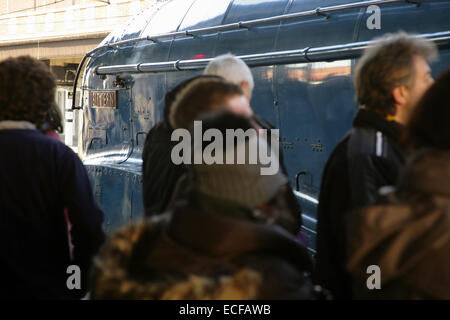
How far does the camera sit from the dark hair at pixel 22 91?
233cm

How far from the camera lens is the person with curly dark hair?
2232 millimetres

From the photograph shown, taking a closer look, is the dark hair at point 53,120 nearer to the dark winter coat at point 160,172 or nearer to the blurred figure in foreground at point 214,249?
the dark winter coat at point 160,172

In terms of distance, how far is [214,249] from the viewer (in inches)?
52.7

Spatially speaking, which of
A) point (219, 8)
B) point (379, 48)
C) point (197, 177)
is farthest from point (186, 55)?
point (197, 177)

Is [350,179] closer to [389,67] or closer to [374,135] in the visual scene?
[374,135]

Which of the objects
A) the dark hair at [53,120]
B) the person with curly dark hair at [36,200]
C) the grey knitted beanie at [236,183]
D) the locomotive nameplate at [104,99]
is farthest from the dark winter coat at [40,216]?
the locomotive nameplate at [104,99]

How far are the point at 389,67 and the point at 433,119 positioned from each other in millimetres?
783

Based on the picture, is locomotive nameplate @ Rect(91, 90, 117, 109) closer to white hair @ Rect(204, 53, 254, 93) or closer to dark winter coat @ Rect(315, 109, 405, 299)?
white hair @ Rect(204, 53, 254, 93)

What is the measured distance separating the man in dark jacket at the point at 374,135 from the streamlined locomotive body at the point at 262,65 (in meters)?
0.90

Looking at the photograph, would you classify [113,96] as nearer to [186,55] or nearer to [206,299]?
[186,55]

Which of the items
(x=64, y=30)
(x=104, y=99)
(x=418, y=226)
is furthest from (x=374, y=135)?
(x=64, y=30)

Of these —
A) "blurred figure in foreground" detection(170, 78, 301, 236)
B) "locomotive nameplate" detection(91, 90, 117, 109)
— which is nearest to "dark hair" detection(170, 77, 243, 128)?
"blurred figure in foreground" detection(170, 78, 301, 236)

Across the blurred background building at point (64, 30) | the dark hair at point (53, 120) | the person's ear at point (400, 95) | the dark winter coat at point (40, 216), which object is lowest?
the dark winter coat at point (40, 216)

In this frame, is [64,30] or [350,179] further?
[64,30]
